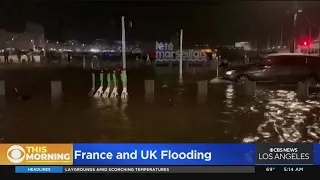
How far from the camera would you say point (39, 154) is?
198 cm

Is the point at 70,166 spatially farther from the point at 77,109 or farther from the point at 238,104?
the point at 238,104

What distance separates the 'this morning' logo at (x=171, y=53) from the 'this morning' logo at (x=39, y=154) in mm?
1058

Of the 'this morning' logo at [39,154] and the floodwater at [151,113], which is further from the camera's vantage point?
the floodwater at [151,113]

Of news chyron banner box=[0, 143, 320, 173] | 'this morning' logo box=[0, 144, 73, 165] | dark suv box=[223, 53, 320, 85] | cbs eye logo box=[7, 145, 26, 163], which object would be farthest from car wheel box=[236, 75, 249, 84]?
cbs eye logo box=[7, 145, 26, 163]

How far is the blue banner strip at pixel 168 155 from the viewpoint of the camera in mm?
1965

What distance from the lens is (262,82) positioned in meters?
2.95

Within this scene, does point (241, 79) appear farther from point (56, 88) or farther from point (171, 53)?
point (56, 88)

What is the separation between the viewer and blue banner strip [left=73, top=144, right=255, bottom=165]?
1965 mm

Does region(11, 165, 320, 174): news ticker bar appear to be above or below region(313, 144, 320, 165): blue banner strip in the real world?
below

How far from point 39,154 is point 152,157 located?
0.64 meters

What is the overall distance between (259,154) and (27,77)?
2.11 meters

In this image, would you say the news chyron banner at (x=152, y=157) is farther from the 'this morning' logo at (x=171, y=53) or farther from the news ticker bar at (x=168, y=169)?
the 'this morning' logo at (x=171, y=53)

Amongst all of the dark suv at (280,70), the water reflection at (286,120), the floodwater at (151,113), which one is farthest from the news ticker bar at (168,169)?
the dark suv at (280,70)

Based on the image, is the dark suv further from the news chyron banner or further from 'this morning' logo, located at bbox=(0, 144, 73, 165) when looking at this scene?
'this morning' logo, located at bbox=(0, 144, 73, 165)
